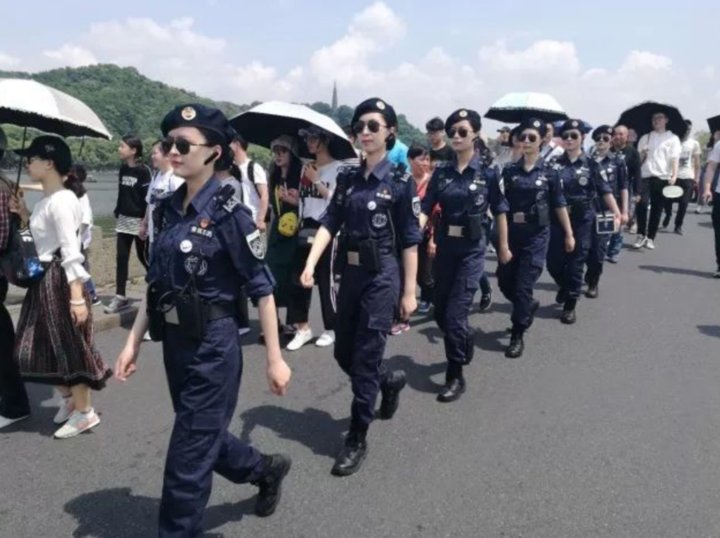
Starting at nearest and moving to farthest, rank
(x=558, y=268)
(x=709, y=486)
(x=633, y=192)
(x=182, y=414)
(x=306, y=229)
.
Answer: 1. (x=182, y=414)
2. (x=709, y=486)
3. (x=306, y=229)
4. (x=558, y=268)
5. (x=633, y=192)

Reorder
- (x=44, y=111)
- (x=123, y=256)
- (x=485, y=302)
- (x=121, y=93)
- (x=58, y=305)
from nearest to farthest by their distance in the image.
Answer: (x=58, y=305) < (x=44, y=111) < (x=123, y=256) < (x=485, y=302) < (x=121, y=93)

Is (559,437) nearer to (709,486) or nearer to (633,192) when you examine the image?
(709,486)

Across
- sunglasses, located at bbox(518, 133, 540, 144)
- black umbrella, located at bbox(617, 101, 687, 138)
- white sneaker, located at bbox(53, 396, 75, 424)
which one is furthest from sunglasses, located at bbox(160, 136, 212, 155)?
black umbrella, located at bbox(617, 101, 687, 138)

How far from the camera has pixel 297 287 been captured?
18.7 ft

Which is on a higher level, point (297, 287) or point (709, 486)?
point (297, 287)

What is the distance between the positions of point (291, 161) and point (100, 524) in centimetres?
347

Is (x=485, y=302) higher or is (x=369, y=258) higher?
(x=369, y=258)

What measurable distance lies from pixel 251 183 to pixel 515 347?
9.21 ft

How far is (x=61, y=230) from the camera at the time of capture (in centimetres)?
356

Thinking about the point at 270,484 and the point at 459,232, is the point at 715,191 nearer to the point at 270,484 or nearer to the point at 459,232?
the point at 459,232

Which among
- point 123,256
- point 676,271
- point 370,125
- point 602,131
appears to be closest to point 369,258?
point 370,125

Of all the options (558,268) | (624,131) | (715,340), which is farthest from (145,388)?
(624,131)

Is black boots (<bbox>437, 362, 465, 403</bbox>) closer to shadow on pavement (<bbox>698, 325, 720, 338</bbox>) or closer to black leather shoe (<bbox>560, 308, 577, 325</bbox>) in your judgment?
black leather shoe (<bbox>560, 308, 577, 325</bbox>)

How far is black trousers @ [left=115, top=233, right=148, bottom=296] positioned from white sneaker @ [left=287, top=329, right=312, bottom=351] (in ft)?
6.13
